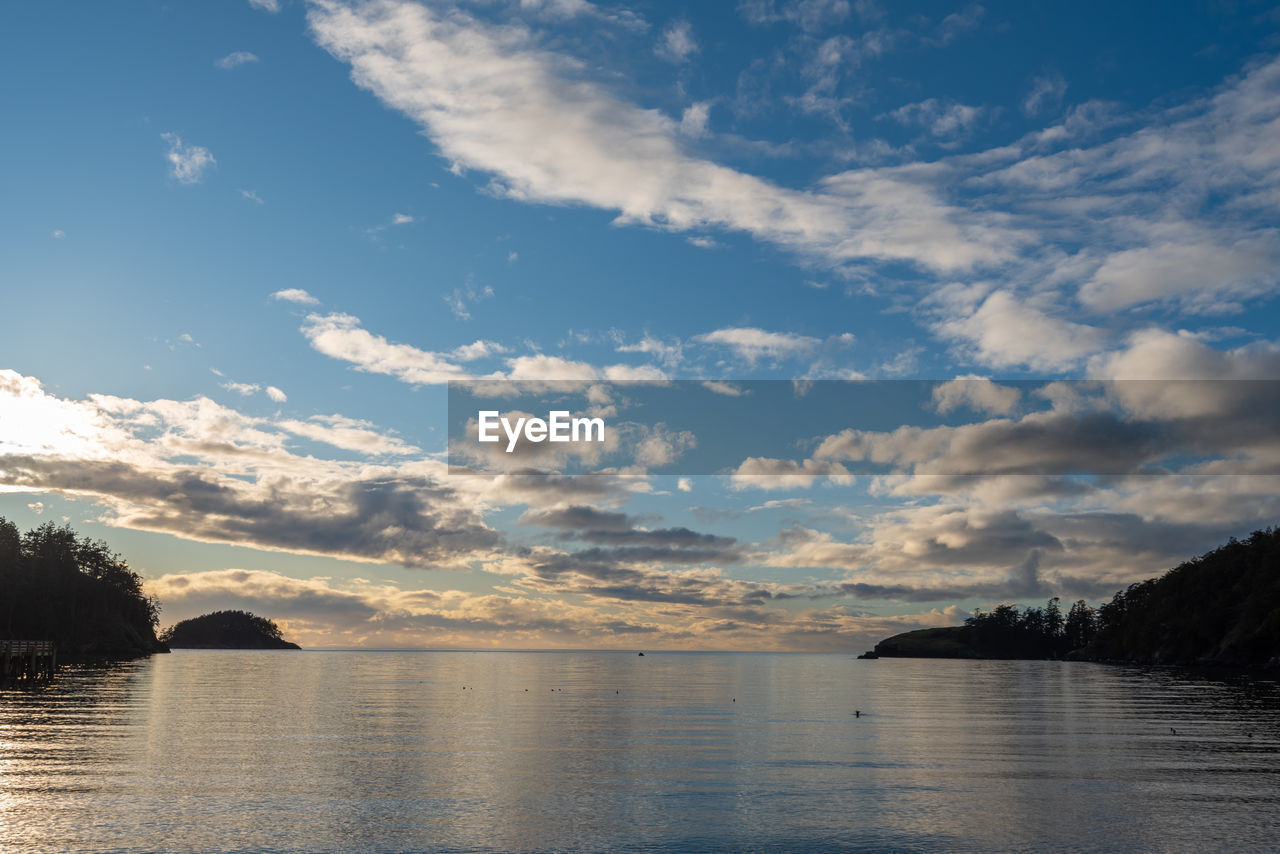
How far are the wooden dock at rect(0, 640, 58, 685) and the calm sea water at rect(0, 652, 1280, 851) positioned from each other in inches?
1253

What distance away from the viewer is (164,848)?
93.7 ft

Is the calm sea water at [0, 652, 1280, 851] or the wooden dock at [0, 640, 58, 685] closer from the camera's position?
the calm sea water at [0, 652, 1280, 851]

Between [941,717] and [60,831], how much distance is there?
66.5 metres

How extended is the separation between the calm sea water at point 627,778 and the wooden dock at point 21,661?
31.8 meters

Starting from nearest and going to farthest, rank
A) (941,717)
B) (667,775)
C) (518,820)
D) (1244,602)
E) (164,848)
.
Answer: (164,848), (518,820), (667,775), (941,717), (1244,602)

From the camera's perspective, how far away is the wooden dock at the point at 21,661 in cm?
10769

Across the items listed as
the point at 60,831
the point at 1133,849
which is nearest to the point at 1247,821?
the point at 1133,849

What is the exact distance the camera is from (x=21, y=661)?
11300 centimetres

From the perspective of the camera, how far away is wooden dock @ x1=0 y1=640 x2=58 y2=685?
108 m

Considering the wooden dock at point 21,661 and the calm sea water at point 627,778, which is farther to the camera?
the wooden dock at point 21,661

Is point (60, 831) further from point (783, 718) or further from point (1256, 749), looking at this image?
point (1256, 749)

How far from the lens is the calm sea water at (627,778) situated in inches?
1214

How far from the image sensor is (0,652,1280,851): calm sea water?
101 ft

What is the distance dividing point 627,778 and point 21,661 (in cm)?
10481
